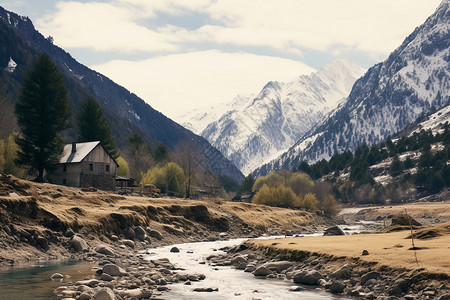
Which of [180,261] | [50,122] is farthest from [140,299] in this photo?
[50,122]

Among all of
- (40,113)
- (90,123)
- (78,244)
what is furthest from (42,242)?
(90,123)

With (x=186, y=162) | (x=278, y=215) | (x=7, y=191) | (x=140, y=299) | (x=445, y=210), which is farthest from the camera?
(x=445, y=210)

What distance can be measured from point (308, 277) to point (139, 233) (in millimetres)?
29252

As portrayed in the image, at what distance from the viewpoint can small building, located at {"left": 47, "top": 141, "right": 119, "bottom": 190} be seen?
94.8 meters

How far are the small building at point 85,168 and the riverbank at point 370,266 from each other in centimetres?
5234

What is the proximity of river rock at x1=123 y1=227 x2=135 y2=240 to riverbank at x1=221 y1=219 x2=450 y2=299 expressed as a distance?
13.8 metres

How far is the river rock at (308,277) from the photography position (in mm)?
34812

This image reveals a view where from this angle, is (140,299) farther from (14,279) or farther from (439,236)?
(439,236)

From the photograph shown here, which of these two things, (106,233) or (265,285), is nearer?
(265,285)

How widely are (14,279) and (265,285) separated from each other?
15.4 meters

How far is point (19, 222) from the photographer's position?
45.7 m

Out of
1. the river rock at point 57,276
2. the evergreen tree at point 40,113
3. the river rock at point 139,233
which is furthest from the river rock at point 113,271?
the evergreen tree at point 40,113

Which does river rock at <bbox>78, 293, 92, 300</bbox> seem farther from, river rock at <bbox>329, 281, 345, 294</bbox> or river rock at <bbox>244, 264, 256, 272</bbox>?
river rock at <bbox>244, 264, 256, 272</bbox>

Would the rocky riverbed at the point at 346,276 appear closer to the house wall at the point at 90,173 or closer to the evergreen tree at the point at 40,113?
the evergreen tree at the point at 40,113
